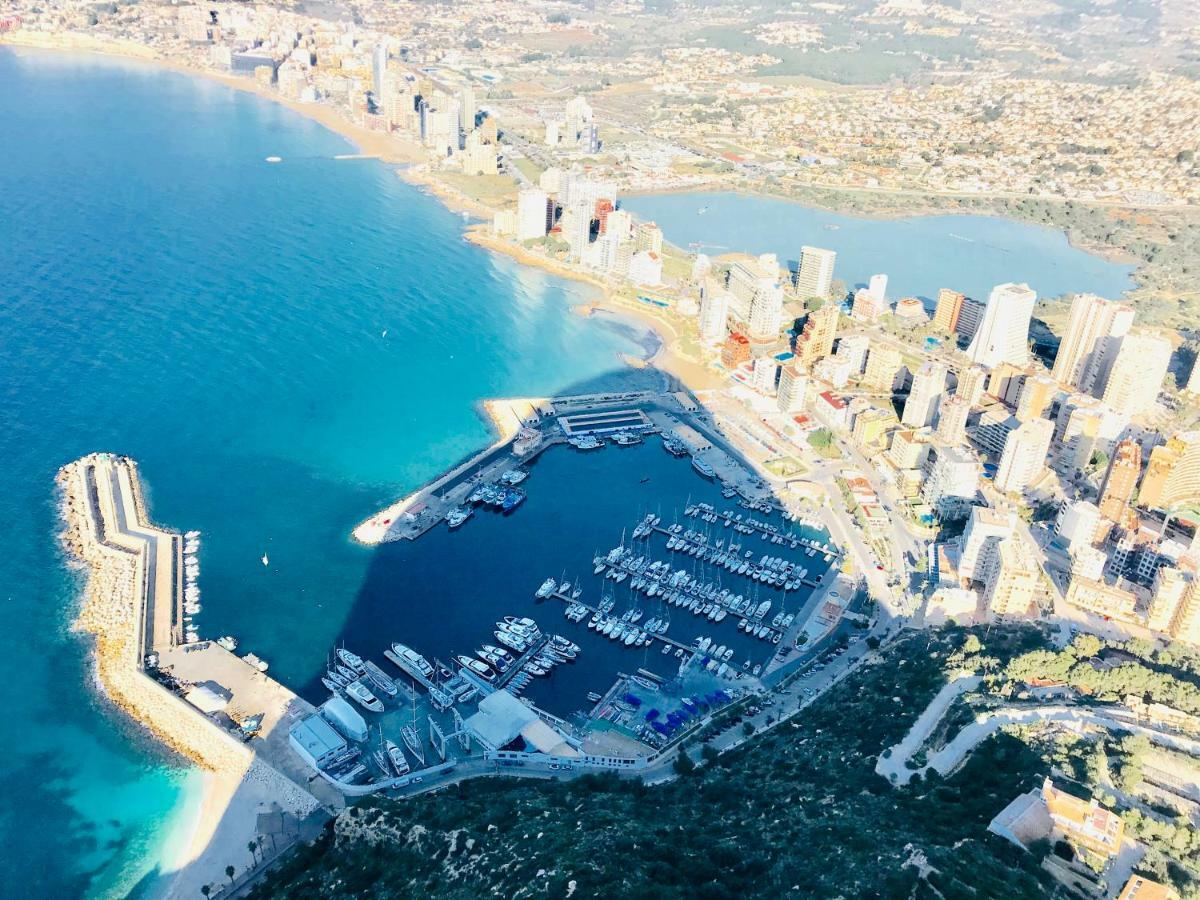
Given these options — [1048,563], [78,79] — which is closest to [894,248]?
[1048,563]

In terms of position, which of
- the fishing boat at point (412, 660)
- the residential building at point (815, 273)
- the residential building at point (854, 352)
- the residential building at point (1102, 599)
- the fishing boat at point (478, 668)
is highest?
the residential building at point (815, 273)

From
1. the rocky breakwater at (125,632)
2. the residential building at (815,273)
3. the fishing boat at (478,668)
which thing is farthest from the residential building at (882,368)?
the rocky breakwater at (125,632)

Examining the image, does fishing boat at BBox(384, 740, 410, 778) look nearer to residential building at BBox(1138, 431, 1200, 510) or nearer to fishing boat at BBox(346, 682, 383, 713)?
fishing boat at BBox(346, 682, 383, 713)

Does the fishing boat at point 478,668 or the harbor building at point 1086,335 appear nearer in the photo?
the fishing boat at point 478,668

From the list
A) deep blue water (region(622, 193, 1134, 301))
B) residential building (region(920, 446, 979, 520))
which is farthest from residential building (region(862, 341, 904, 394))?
deep blue water (region(622, 193, 1134, 301))

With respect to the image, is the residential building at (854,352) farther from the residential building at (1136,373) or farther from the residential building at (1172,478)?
the residential building at (1172,478)

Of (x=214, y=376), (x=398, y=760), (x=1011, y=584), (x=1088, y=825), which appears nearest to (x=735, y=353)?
(x=1011, y=584)
